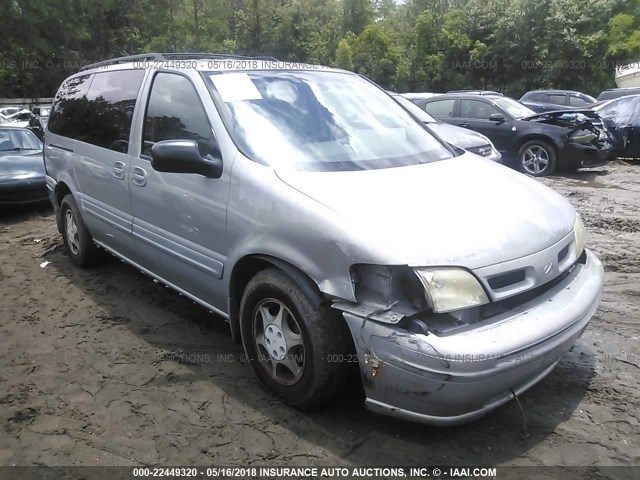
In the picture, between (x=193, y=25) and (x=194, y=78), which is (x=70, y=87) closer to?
(x=194, y=78)

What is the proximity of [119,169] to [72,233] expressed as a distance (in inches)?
64.3

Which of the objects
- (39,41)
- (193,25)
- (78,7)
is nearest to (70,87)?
(39,41)

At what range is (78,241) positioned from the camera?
5.18 metres

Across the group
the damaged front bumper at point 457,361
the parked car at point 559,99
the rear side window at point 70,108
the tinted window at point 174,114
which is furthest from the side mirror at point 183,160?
the parked car at point 559,99

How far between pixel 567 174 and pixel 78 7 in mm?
42976

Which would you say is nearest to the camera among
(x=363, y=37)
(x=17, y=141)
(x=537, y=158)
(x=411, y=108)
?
(x=411, y=108)

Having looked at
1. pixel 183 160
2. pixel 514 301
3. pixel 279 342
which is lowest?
pixel 279 342

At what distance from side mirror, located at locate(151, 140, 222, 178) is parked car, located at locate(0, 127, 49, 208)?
19.6ft

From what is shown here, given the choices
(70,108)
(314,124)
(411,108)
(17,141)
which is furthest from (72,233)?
(17,141)

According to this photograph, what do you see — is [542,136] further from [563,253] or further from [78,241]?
[78,241]

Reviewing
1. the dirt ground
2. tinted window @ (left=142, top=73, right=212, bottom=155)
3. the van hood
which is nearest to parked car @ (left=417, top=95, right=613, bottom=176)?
the dirt ground

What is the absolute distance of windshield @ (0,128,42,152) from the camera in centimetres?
905

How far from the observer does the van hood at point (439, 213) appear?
2.42 metres

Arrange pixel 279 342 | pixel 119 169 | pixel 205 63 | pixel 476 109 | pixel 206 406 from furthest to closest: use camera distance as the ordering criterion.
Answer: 1. pixel 476 109
2. pixel 119 169
3. pixel 205 63
4. pixel 206 406
5. pixel 279 342
